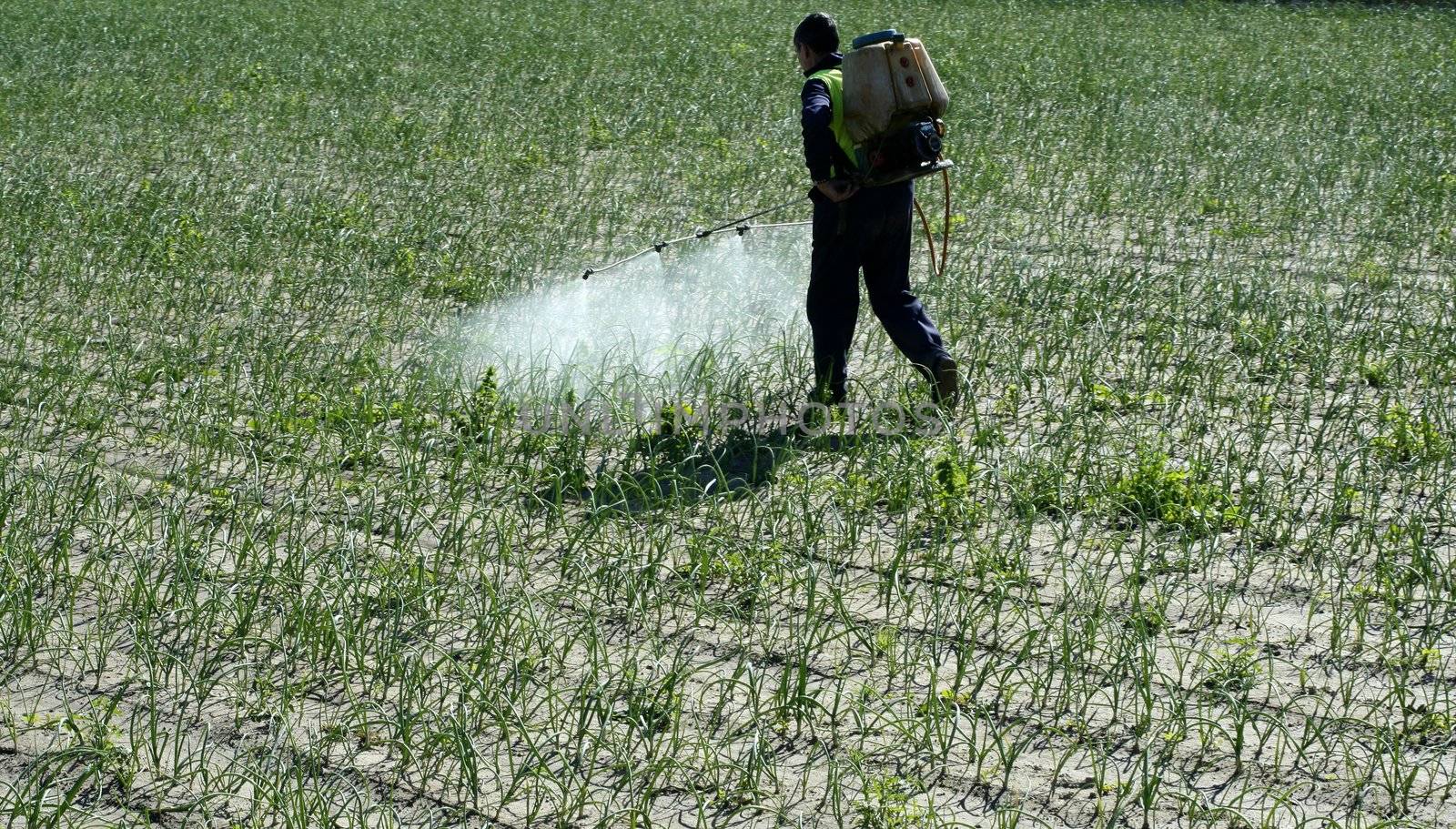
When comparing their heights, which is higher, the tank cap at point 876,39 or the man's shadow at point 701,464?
the tank cap at point 876,39

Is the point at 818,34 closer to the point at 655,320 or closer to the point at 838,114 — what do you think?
the point at 838,114

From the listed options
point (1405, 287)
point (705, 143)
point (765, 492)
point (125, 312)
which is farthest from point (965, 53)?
point (765, 492)

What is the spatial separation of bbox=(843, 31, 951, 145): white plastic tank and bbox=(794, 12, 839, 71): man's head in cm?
32

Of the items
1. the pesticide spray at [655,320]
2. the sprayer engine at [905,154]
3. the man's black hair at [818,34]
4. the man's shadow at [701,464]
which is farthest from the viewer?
the pesticide spray at [655,320]

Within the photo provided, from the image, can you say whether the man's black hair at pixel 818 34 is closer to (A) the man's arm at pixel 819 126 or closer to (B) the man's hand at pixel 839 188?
(A) the man's arm at pixel 819 126

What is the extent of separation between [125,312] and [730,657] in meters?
4.59

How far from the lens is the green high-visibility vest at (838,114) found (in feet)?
19.4

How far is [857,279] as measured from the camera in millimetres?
6227

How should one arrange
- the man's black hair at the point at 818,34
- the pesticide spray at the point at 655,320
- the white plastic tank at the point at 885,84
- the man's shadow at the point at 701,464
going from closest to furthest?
the man's shadow at the point at 701,464 → the white plastic tank at the point at 885,84 → the man's black hair at the point at 818,34 → the pesticide spray at the point at 655,320

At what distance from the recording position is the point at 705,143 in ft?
41.4

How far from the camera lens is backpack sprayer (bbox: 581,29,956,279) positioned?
5719mm

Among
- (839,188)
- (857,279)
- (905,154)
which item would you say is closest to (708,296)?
(857,279)

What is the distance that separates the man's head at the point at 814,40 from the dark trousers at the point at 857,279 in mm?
555

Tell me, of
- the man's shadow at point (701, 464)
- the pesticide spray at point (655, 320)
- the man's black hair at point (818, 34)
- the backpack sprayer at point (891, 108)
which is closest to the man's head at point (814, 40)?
the man's black hair at point (818, 34)
